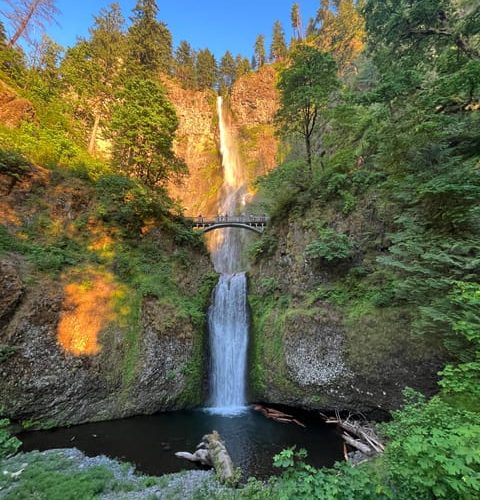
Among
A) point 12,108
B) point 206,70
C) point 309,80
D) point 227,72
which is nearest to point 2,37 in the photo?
point 12,108

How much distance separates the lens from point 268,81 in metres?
38.4

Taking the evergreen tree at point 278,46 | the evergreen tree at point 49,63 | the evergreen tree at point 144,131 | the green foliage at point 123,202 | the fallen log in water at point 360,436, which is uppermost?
the evergreen tree at point 278,46

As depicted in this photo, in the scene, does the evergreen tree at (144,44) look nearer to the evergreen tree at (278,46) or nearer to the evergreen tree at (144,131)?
the evergreen tree at (144,131)

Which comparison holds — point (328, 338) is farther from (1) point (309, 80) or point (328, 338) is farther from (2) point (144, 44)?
(2) point (144, 44)

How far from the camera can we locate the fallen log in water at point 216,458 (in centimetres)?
537

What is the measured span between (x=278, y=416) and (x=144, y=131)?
13815 mm

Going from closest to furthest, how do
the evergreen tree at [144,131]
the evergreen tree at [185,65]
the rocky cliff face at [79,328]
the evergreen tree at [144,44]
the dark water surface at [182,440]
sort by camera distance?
the dark water surface at [182,440] → the rocky cliff face at [79,328] → the evergreen tree at [144,131] → the evergreen tree at [144,44] → the evergreen tree at [185,65]

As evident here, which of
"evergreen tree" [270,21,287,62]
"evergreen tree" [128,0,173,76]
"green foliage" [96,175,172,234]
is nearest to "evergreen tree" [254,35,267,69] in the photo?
"evergreen tree" [270,21,287,62]

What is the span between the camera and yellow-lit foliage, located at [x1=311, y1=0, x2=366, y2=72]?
32.5 metres

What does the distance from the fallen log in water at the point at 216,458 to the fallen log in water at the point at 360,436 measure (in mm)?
2998

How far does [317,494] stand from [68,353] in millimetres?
8790

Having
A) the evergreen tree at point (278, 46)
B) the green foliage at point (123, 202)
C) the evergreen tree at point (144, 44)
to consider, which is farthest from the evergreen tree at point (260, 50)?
the green foliage at point (123, 202)

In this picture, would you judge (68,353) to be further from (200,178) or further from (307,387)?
(200,178)

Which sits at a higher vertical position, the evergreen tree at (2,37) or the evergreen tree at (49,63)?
the evergreen tree at (49,63)
